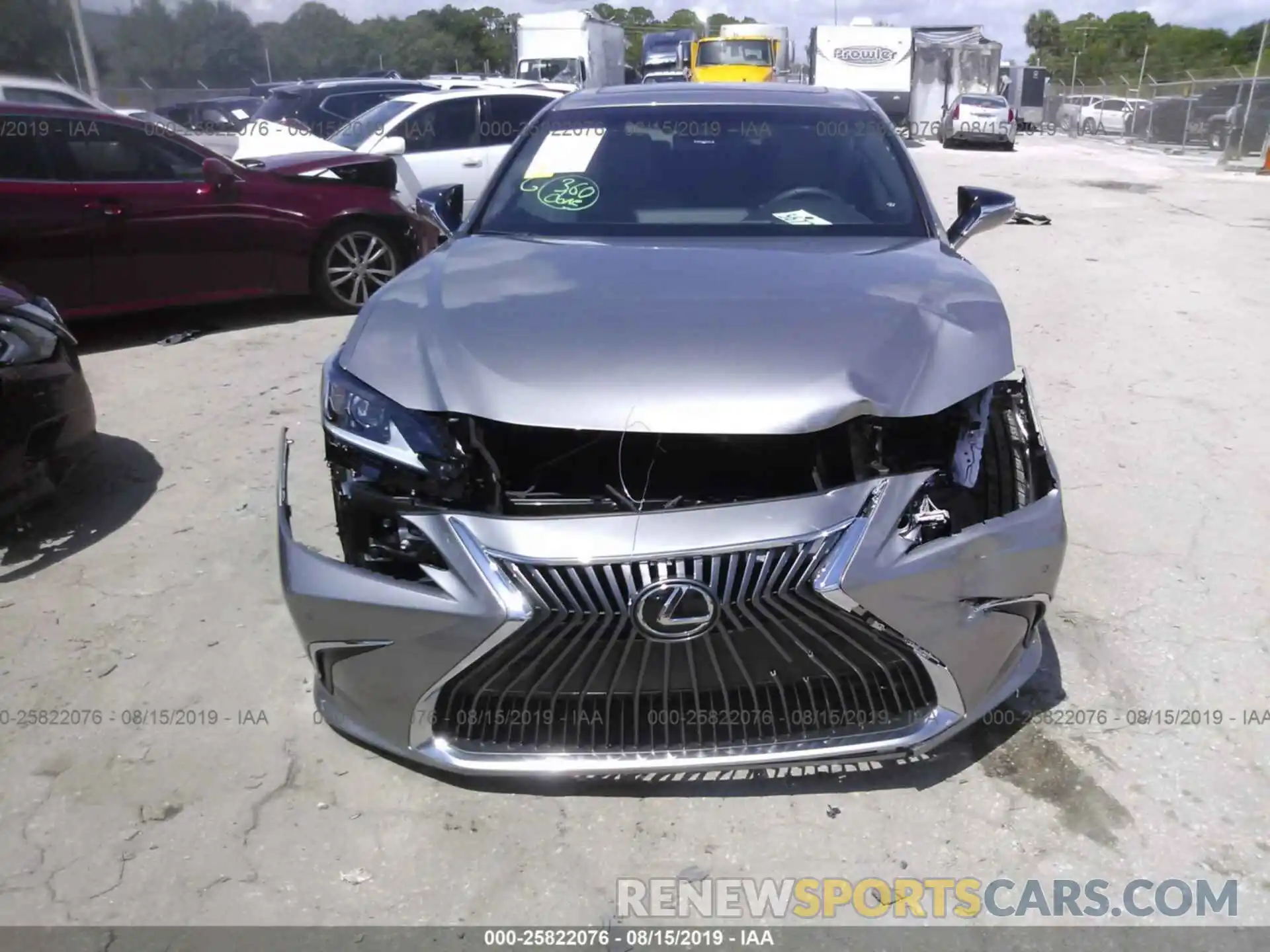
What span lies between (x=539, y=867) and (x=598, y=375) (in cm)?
110

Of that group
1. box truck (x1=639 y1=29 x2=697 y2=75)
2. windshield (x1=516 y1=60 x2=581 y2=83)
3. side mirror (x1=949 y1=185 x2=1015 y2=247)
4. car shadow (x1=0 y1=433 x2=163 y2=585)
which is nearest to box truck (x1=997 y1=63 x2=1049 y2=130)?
box truck (x1=639 y1=29 x2=697 y2=75)

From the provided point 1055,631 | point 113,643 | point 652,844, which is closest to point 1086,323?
point 1055,631

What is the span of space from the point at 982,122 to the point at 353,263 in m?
22.7

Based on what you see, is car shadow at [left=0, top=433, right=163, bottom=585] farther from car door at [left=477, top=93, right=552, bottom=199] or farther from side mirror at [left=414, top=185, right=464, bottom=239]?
car door at [left=477, top=93, right=552, bottom=199]

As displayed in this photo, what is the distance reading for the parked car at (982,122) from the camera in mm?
25484

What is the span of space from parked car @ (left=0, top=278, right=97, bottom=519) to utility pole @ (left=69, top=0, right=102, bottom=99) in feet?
59.6

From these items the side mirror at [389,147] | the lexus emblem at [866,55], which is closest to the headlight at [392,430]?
the side mirror at [389,147]

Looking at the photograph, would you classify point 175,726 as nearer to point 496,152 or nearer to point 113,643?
point 113,643

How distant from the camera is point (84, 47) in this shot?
62.7 feet

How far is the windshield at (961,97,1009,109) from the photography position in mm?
25797

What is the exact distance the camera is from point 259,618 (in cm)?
323

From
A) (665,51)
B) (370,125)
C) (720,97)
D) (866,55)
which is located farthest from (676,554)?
(665,51)

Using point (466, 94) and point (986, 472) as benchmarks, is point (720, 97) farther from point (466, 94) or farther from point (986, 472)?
point (466, 94)

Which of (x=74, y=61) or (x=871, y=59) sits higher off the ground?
(x=74, y=61)
